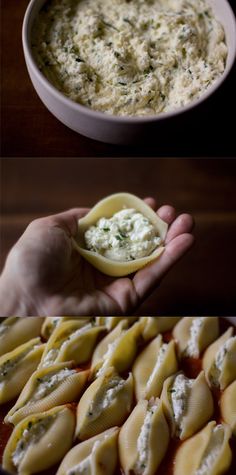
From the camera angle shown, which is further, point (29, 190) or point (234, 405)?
point (29, 190)

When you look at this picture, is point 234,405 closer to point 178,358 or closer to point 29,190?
point 178,358

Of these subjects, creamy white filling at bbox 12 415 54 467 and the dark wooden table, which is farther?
the dark wooden table

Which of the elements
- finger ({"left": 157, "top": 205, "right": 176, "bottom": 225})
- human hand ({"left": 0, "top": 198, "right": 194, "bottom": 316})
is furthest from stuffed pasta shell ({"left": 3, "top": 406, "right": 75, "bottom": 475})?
finger ({"left": 157, "top": 205, "right": 176, "bottom": 225})

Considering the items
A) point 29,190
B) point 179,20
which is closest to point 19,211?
point 29,190

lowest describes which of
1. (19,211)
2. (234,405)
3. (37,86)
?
(234,405)

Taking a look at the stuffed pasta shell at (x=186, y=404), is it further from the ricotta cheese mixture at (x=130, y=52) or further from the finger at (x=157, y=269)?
the ricotta cheese mixture at (x=130, y=52)

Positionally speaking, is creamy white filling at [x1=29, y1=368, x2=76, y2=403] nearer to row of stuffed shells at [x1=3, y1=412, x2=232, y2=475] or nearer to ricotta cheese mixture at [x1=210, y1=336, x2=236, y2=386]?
row of stuffed shells at [x1=3, y1=412, x2=232, y2=475]
